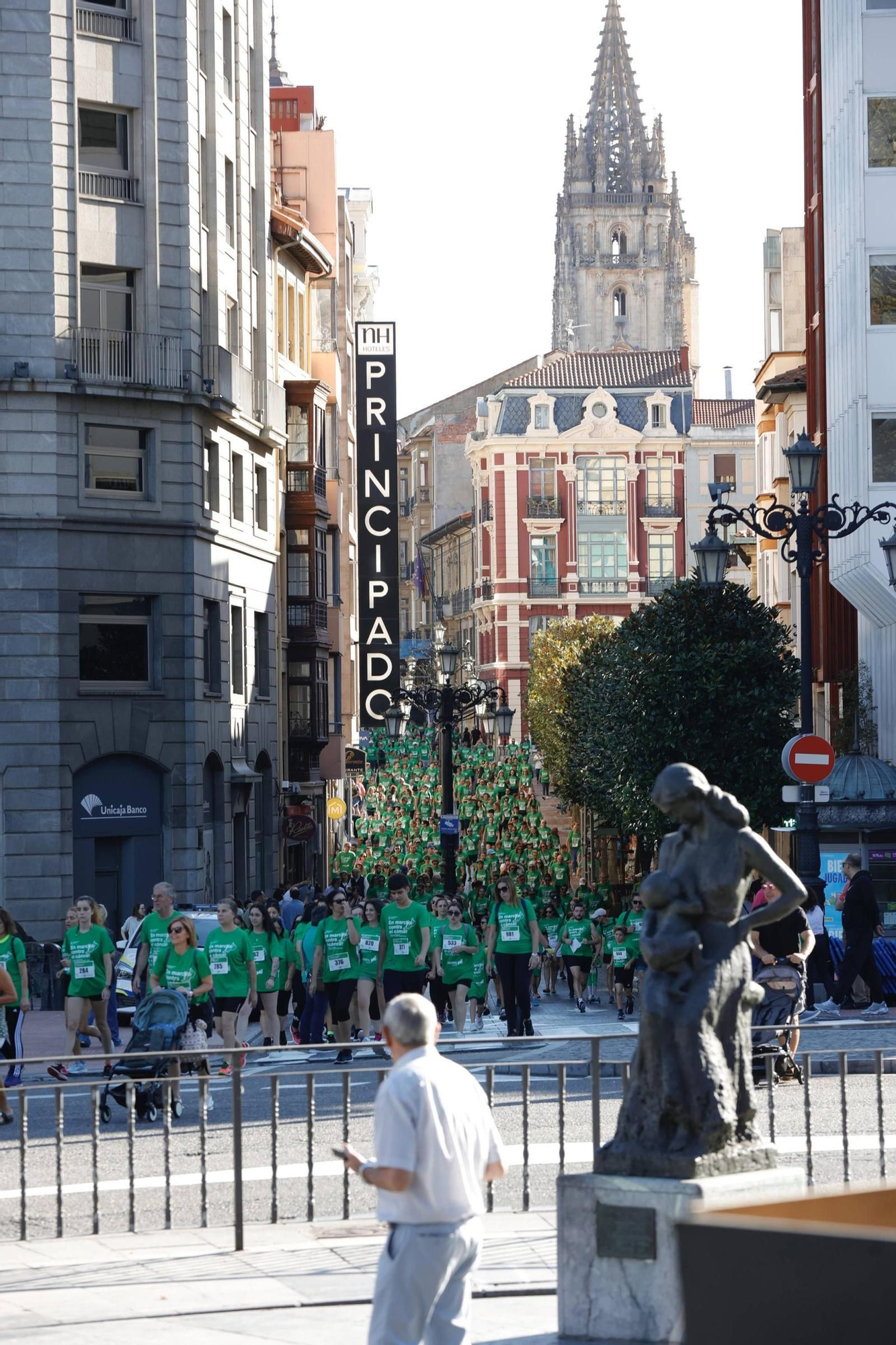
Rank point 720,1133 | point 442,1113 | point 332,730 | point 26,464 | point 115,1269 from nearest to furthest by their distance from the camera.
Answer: point 442,1113, point 720,1133, point 115,1269, point 26,464, point 332,730

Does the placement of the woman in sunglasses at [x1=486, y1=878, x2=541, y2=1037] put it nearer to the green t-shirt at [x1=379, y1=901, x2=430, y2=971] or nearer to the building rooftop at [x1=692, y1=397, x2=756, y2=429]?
the green t-shirt at [x1=379, y1=901, x2=430, y2=971]

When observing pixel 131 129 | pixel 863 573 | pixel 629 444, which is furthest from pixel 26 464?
pixel 629 444

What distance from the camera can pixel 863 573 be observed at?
38.6 meters

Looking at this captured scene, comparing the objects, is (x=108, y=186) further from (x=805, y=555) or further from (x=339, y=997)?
(x=339, y=997)

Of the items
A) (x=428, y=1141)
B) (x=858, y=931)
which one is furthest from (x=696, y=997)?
(x=858, y=931)

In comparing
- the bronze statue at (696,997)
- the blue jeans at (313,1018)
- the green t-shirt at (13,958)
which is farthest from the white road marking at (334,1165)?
the blue jeans at (313,1018)

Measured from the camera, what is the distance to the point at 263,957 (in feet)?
69.4

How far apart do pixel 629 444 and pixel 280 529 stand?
5434 centimetres

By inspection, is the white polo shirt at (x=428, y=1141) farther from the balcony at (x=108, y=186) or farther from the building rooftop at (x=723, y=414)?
the building rooftop at (x=723, y=414)

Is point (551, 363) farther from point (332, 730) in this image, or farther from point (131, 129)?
A: point (131, 129)

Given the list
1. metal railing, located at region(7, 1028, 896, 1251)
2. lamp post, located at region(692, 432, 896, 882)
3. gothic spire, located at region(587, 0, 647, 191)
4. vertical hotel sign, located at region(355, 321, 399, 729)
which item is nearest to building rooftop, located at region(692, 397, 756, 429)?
vertical hotel sign, located at region(355, 321, 399, 729)

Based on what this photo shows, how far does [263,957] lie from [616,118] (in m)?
153

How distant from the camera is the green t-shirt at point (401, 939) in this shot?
20641 mm

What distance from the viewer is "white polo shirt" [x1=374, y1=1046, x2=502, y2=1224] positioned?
23.4ft
